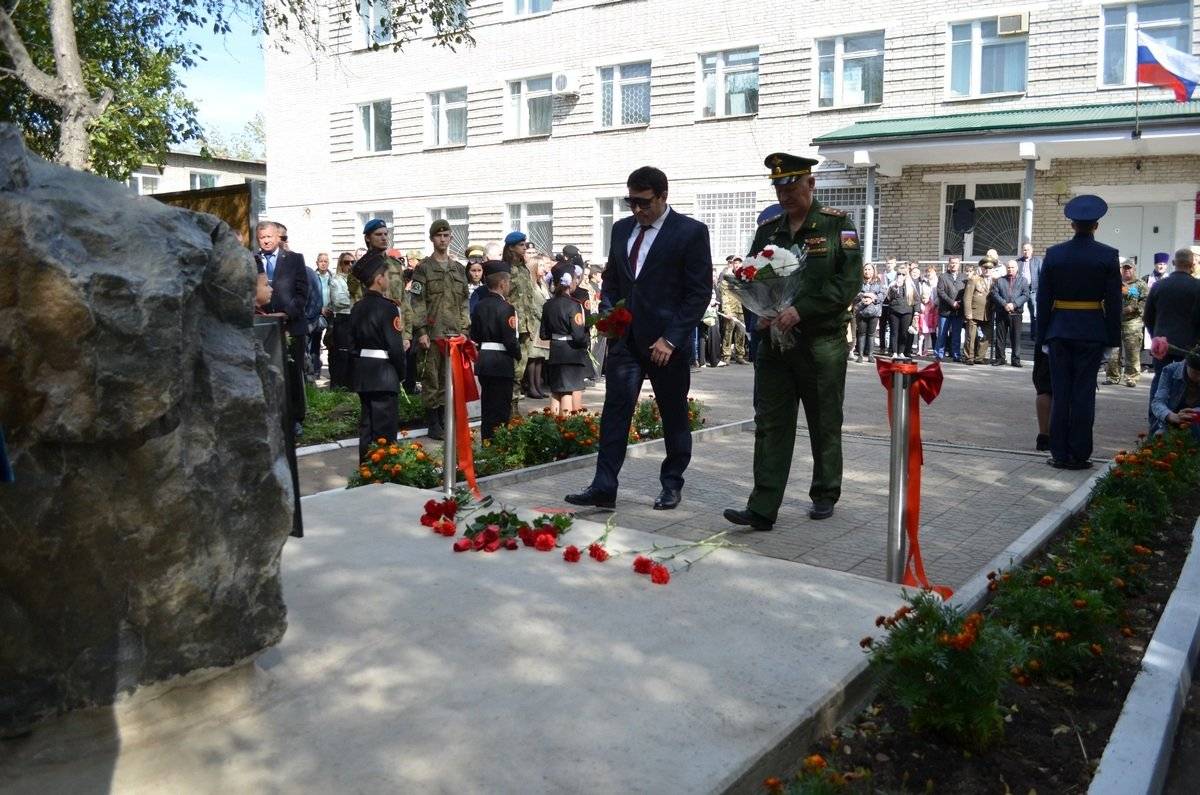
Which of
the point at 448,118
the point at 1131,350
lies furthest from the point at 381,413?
the point at 448,118

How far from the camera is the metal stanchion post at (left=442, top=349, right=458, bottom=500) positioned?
7090mm

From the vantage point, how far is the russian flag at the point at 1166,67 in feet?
60.4

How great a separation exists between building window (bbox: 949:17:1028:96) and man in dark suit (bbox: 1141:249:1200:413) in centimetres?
1514

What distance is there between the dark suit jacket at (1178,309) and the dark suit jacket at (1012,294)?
9463 millimetres

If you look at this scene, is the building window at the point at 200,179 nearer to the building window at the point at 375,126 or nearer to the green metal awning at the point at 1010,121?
the building window at the point at 375,126

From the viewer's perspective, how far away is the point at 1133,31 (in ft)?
75.9

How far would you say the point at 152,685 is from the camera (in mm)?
3545

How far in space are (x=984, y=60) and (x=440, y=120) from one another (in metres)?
16.5

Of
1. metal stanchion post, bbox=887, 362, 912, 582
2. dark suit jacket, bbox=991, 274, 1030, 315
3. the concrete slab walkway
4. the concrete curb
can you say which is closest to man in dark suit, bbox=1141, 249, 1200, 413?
the concrete curb

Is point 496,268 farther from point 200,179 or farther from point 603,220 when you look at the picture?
point 200,179

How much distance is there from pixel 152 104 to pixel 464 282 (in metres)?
7.27

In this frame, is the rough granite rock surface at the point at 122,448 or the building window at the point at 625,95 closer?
the rough granite rock surface at the point at 122,448

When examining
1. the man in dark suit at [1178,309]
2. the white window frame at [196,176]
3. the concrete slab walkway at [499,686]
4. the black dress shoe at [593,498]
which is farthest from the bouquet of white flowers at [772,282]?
the white window frame at [196,176]

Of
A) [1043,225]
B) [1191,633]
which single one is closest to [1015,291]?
[1043,225]
